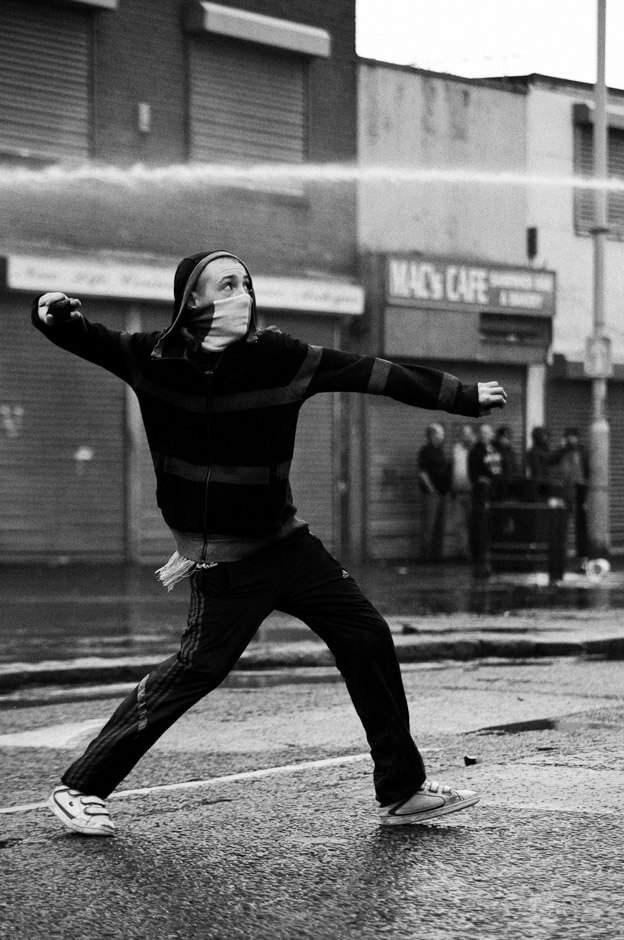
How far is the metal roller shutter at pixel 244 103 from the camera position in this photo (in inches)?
808

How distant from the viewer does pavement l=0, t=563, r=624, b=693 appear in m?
10.8

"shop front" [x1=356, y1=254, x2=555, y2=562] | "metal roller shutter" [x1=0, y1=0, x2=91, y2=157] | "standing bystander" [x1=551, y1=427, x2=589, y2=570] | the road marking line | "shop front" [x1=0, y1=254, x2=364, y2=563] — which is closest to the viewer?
the road marking line

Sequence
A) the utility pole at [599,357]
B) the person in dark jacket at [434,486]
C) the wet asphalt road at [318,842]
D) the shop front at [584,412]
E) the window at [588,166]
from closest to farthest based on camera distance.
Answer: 1. the wet asphalt road at [318,842]
2. the utility pole at [599,357]
3. the person in dark jacket at [434,486]
4. the shop front at [584,412]
5. the window at [588,166]

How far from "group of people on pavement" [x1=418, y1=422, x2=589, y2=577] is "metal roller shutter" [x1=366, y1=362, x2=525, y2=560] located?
24cm

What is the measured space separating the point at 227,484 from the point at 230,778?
1565mm

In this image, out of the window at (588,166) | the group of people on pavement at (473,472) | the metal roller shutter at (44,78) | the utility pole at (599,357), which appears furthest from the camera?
the window at (588,166)

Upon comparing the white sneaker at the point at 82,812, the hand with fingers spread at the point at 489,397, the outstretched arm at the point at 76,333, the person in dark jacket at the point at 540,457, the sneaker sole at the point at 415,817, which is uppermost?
the outstretched arm at the point at 76,333

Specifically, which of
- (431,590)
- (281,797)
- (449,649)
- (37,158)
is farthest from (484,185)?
(281,797)

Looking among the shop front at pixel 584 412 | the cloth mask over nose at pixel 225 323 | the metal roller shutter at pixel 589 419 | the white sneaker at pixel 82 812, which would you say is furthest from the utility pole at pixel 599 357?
the white sneaker at pixel 82 812

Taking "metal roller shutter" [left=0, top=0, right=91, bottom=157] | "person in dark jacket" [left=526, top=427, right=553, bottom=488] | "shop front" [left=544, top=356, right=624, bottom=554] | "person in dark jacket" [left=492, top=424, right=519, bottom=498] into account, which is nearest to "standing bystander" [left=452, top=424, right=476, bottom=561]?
"person in dark jacket" [left=492, top=424, right=519, bottom=498]

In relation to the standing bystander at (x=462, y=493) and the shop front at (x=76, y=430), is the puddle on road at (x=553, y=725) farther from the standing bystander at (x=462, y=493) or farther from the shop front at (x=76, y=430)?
the standing bystander at (x=462, y=493)

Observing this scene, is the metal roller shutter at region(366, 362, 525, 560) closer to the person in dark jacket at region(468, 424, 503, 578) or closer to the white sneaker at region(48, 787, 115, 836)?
the person in dark jacket at region(468, 424, 503, 578)

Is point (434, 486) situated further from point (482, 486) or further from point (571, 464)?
point (571, 464)

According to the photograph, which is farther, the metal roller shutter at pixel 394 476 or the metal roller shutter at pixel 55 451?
the metal roller shutter at pixel 394 476
